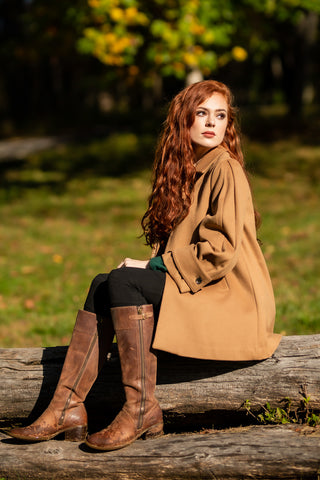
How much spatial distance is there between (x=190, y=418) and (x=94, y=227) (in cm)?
708

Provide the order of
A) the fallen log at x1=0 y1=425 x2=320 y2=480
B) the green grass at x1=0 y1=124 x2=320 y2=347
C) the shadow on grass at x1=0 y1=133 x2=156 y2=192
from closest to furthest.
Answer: the fallen log at x1=0 y1=425 x2=320 y2=480
the green grass at x1=0 y1=124 x2=320 y2=347
the shadow on grass at x1=0 y1=133 x2=156 y2=192

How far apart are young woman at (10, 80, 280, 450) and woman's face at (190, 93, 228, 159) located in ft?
0.07

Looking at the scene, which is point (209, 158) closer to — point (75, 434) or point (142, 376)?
point (142, 376)

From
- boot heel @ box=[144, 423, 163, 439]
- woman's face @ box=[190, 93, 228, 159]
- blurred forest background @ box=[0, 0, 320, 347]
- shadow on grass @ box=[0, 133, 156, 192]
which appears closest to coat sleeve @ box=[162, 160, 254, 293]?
woman's face @ box=[190, 93, 228, 159]

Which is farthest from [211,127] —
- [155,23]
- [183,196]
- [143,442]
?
[155,23]

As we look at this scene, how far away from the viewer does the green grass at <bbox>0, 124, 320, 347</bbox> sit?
19.8ft

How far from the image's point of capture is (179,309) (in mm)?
2953

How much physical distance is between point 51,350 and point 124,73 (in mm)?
9867

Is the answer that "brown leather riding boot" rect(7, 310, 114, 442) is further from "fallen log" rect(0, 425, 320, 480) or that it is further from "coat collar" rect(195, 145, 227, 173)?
"coat collar" rect(195, 145, 227, 173)

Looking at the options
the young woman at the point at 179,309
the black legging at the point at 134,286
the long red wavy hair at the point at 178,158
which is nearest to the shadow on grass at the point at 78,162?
the long red wavy hair at the point at 178,158

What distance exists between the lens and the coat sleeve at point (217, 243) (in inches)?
116

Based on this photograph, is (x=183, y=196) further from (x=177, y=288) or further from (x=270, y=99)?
(x=270, y=99)

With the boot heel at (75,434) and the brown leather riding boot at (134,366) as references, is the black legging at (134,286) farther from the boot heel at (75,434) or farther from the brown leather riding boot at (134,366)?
the boot heel at (75,434)

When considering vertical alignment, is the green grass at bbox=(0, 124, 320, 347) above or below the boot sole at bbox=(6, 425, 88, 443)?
above
